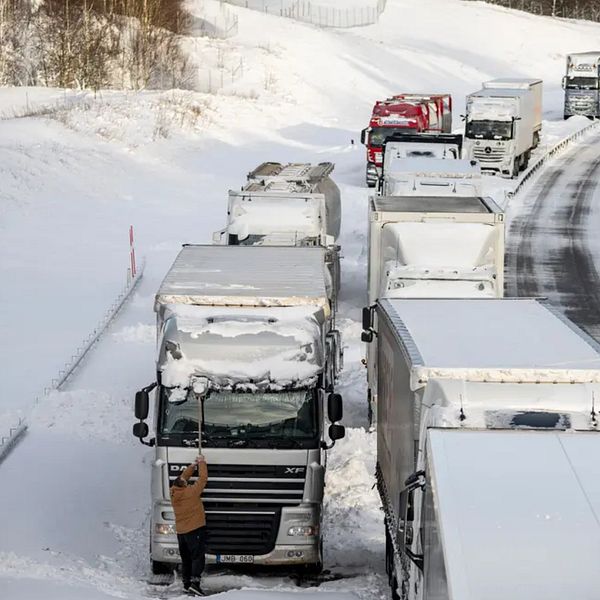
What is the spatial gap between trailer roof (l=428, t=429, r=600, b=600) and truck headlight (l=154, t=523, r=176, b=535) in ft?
16.2

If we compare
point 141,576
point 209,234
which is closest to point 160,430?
point 141,576

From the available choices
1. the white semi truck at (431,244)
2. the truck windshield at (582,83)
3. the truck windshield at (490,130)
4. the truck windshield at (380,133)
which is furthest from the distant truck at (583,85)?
the white semi truck at (431,244)

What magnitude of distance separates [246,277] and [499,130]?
109 feet

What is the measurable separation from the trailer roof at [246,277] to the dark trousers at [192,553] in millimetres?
2526

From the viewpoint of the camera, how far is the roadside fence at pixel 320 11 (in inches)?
3922

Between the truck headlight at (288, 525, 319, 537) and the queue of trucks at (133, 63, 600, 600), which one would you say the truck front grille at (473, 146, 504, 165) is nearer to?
the queue of trucks at (133, 63, 600, 600)

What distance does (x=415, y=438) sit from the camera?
415 inches

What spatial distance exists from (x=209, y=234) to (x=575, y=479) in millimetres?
28029

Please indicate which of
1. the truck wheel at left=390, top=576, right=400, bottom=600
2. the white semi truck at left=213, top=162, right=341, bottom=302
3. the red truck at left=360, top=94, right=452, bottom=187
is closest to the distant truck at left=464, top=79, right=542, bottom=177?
the red truck at left=360, top=94, right=452, bottom=187

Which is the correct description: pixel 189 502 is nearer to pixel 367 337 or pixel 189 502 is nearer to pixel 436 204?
pixel 367 337

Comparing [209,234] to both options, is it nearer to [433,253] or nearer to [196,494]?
[433,253]

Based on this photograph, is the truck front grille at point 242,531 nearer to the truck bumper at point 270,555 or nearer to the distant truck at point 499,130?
the truck bumper at point 270,555

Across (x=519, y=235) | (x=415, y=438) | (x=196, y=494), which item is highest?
(x=415, y=438)

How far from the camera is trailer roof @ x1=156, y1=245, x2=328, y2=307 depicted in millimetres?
13625
